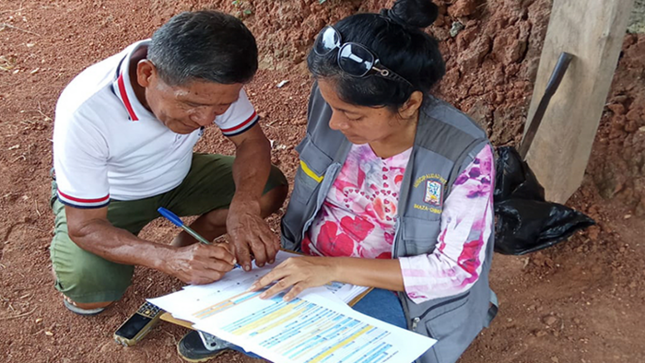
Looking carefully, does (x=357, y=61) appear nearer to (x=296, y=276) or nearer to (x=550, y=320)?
(x=296, y=276)

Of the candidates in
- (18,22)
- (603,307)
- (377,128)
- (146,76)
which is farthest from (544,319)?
(18,22)

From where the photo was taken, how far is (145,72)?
1.86 meters

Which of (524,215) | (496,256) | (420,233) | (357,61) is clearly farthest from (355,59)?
(496,256)

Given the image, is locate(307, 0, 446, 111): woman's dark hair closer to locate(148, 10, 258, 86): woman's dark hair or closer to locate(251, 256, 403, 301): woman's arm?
locate(148, 10, 258, 86): woman's dark hair

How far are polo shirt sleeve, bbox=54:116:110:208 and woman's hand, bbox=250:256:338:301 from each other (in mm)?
709

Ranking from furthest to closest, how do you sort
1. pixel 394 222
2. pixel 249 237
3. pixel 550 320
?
pixel 550 320, pixel 249 237, pixel 394 222

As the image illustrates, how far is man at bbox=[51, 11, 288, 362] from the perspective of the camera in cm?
180

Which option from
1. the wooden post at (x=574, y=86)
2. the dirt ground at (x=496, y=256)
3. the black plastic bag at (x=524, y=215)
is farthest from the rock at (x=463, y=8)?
the black plastic bag at (x=524, y=215)

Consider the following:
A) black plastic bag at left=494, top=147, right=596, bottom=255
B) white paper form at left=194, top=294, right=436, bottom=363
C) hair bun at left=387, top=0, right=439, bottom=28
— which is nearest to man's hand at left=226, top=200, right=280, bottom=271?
white paper form at left=194, top=294, right=436, bottom=363

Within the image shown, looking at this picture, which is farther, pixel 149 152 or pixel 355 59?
pixel 149 152

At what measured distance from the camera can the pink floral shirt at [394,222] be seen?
5.51 feet

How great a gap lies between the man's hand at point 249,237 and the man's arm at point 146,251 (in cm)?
11

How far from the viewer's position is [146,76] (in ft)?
6.15

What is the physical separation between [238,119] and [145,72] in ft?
2.05
